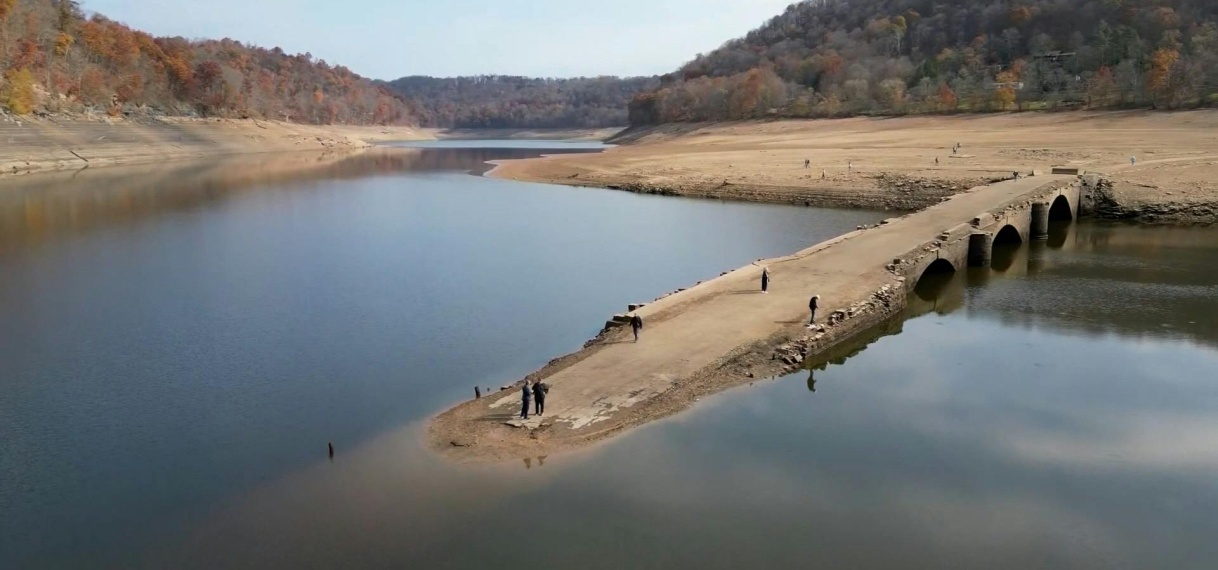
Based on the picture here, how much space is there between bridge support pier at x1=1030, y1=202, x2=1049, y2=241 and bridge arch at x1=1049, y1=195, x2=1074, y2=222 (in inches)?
213

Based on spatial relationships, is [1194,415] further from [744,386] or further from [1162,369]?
[744,386]

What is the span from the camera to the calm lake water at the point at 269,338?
50.3ft

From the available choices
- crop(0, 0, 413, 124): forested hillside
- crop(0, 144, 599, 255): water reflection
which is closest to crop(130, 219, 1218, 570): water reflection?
crop(0, 144, 599, 255): water reflection

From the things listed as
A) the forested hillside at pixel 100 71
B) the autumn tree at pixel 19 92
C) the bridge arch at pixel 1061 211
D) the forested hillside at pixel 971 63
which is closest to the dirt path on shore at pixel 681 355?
the bridge arch at pixel 1061 211

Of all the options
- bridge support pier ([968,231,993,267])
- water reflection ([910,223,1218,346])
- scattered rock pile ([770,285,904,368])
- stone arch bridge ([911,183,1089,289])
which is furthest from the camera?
bridge support pier ([968,231,993,267])

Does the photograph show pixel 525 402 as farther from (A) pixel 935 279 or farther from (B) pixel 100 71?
(B) pixel 100 71

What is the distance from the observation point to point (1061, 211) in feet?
167

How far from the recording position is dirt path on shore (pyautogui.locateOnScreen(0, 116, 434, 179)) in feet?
279

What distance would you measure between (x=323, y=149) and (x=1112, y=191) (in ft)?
412

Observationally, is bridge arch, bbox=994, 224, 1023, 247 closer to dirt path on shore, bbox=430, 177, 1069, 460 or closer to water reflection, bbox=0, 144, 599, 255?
dirt path on shore, bbox=430, 177, 1069, 460

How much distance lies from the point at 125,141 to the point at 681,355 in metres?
102

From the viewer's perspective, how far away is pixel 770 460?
1716cm

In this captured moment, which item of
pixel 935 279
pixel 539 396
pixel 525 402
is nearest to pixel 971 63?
pixel 935 279

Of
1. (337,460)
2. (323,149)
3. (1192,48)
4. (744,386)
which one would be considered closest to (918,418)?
(744,386)
